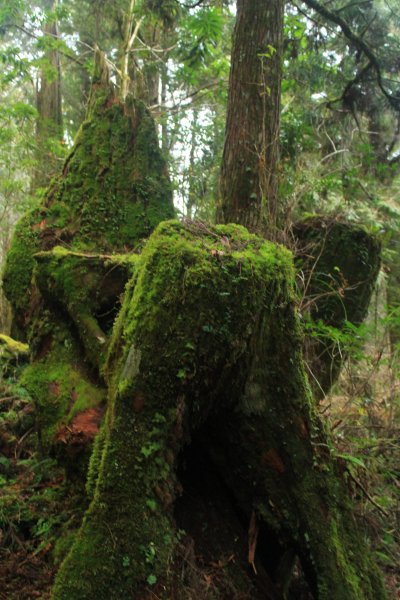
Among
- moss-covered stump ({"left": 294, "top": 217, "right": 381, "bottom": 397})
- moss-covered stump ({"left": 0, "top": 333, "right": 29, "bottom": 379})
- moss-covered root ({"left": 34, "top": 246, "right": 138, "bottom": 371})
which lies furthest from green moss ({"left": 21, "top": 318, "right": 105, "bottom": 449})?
moss-covered stump ({"left": 294, "top": 217, "right": 381, "bottom": 397})

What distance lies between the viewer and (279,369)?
3.38 meters

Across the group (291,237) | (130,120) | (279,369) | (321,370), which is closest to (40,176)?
(130,120)

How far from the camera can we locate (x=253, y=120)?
5660 millimetres

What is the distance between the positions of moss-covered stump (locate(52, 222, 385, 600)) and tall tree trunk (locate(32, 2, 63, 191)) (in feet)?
30.8

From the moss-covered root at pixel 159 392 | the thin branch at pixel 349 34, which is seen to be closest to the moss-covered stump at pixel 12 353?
the moss-covered root at pixel 159 392

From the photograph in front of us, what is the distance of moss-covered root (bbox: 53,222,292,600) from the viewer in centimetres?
259

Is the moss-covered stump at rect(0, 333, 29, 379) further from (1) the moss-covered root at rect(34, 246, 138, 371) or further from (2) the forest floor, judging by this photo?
(1) the moss-covered root at rect(34, 246, 138, 371)

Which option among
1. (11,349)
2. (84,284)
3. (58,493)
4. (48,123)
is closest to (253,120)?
(84,284)

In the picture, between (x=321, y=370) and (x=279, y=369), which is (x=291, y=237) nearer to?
(x=321, y=370)

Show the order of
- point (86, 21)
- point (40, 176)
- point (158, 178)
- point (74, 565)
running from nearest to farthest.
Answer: point (74, 565) < point (158, 178) < point (40, 176) < point (86, 21)

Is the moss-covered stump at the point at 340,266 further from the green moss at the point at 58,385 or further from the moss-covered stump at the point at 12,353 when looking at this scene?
the moss-covered stump at the point at 12,353

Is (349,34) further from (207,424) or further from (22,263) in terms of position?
(207,424)

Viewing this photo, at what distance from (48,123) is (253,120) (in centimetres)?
917

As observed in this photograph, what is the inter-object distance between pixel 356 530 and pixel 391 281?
12252 millimetres
